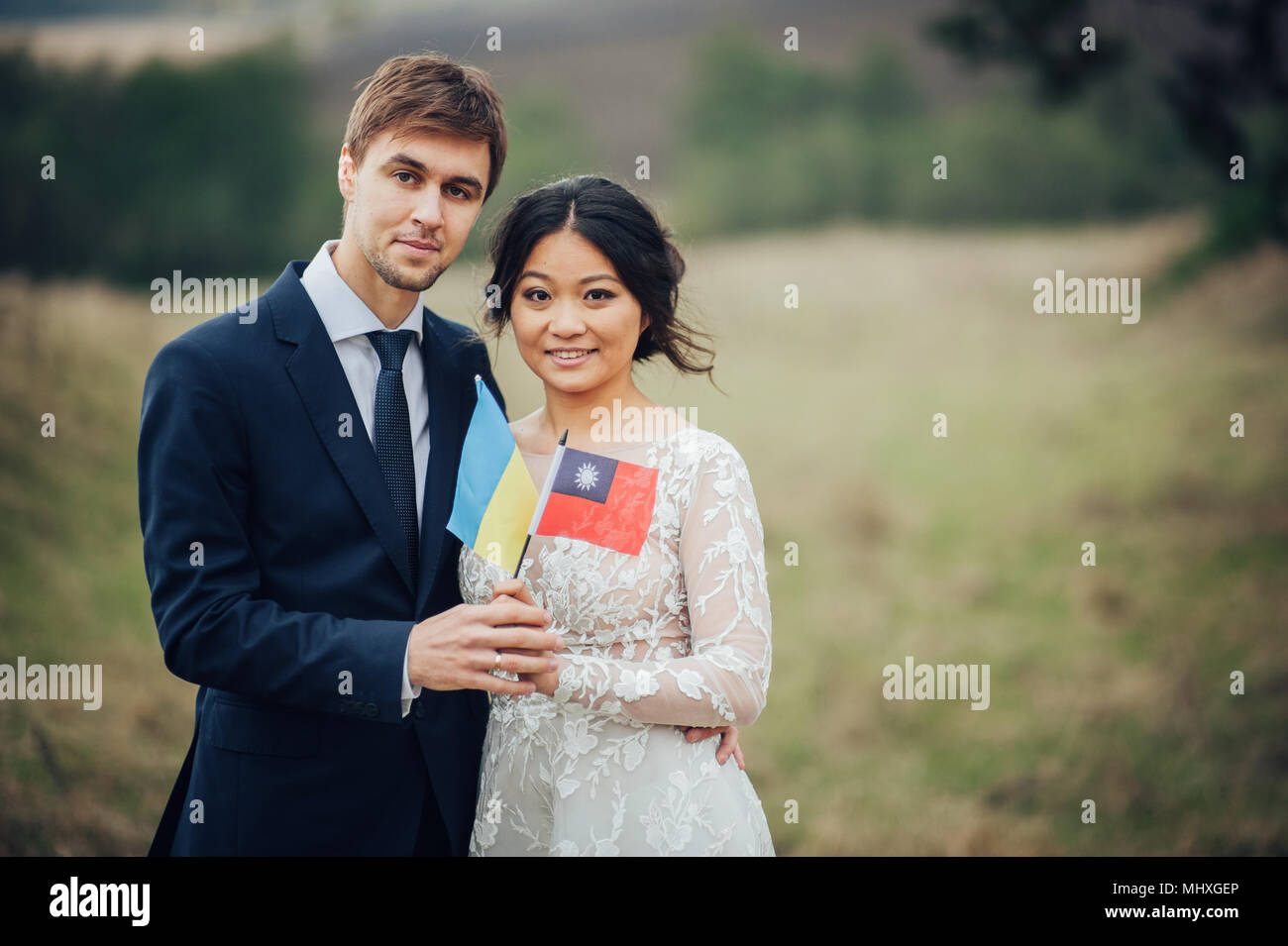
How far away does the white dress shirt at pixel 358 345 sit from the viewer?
2.37 metres

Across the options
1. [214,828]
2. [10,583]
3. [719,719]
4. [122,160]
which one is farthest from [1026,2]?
[122,160]

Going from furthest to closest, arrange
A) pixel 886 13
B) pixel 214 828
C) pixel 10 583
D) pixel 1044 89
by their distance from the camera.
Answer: pixel 886 13 → pixel 10 583 → pixel 1044 89 → pixel 214 828

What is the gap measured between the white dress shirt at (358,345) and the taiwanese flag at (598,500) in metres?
0.30

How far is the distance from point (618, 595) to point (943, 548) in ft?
22.6

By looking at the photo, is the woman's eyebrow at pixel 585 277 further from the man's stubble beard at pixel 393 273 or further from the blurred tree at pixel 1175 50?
the blurred tree at pixel 1175 50

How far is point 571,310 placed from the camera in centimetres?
238

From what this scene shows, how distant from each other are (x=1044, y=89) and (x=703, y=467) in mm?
5881

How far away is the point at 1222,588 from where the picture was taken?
804cm

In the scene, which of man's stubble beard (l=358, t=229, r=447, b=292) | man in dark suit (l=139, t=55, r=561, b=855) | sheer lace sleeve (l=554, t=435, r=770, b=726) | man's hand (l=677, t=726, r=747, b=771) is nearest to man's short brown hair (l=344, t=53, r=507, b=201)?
man in dark suit (l=139, t=55, r=561, b=855)

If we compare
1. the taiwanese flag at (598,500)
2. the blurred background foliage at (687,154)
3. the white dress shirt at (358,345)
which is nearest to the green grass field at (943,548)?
the taiwanese flag at (598,500)

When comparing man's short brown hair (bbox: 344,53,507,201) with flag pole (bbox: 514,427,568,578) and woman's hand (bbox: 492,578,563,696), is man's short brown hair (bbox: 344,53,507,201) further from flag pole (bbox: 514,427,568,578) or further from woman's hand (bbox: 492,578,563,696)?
woman's hand (bbox: 492,578,563,696)

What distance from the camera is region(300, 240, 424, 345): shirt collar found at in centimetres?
239

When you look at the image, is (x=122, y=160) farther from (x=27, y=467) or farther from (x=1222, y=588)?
(x=1222, y=588)

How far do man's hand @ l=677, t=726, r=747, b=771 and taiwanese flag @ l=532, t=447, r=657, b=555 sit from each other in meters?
0.41
